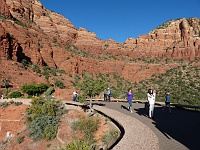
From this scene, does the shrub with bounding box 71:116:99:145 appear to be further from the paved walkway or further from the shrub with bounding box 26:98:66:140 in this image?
the paved walkway

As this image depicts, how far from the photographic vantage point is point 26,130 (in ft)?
52.8

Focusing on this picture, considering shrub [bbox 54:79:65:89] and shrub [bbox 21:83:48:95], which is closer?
shrub [bbox 21:83:48:95]

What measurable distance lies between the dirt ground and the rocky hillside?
14742mm

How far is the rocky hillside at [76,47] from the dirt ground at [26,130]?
1474 cm

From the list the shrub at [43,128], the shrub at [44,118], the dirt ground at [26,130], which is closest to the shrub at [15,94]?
the dirt ground at [26,130]

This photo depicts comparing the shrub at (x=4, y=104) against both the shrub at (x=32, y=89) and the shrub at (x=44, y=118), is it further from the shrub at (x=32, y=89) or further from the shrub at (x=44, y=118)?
the shrub at (x=32, y=89)

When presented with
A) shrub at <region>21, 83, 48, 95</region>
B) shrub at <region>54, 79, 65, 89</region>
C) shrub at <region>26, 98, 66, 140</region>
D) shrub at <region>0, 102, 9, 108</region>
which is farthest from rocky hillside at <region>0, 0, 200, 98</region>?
shrub at <region>26, 98, 66, 140</region>

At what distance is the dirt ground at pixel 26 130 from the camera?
12.9 metres

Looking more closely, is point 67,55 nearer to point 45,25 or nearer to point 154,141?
point 45,25

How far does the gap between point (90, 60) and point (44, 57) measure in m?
15.4

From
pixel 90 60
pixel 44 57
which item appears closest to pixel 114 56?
pixel 90 60

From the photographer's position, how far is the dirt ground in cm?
1294

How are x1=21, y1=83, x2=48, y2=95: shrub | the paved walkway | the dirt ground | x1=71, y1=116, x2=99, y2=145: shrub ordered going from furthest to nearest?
1. x1=21, y1=83, x2=48, y2=95: shrub
2. the dirt ground
3. x1=71, y1=116, x2=99, y2=145: shrub
4. the paved walkway

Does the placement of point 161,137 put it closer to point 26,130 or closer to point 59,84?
point 26,130
